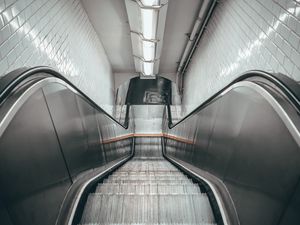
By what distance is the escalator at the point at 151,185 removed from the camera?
1.24 metres

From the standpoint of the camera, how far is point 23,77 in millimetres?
1507

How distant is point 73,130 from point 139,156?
7.20 meters

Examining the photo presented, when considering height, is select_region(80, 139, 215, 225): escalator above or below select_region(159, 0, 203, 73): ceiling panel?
below

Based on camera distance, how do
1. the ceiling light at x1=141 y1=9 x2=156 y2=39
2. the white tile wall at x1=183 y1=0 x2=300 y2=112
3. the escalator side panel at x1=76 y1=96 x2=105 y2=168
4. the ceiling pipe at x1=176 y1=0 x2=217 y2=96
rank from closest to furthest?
the white tile wall at x1=183 y1=0 x2=300 y2=112 < the escalator side panel at x1=76 y1=96 x2=105 y2=168 < the ceiling light at x1=141 y1=9 x2=156 y2=39 < the ceiling pipe at x1=176 y1=0 x2=217 y2=96

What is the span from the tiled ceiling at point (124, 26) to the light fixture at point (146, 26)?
1.72ft

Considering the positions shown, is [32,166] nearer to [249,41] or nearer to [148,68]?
[249,41]

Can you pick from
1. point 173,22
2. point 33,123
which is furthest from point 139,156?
point 33,123

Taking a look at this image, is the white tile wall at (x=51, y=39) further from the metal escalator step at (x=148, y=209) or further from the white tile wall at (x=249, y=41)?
the white tile wall at (x=249, y=41)

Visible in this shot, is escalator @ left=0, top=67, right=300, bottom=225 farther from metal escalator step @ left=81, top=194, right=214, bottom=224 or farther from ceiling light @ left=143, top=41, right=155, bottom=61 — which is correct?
ceiling light @ left=143, top=41, right=155, bottom=61

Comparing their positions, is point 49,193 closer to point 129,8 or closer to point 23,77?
point 23,77

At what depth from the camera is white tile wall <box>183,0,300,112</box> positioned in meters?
2.42

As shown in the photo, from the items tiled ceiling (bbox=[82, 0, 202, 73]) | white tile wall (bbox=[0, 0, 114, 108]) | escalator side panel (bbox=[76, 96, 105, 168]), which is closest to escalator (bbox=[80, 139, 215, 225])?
escalator side panel (bbox=[76, 96, 105, 168])

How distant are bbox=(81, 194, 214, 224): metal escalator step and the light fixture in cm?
363

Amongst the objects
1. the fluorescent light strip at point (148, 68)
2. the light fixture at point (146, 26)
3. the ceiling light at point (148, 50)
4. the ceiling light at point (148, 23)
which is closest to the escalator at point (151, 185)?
the light fixture at point (146, 26)
